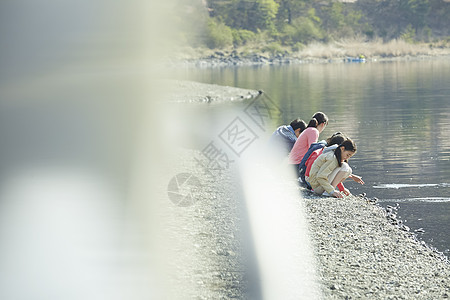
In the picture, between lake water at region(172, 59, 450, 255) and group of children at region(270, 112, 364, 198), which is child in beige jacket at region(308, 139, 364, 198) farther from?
lake water at region(172, 59, 450, 255)

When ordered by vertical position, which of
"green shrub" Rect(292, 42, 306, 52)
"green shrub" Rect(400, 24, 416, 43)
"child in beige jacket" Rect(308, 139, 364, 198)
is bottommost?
"green shrub" Rect(292, 42, 306, 52)

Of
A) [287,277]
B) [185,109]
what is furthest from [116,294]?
[185,109]

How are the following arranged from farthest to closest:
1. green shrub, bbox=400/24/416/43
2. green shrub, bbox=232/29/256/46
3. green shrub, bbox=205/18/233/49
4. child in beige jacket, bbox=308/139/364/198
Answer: green shrub, bbox=400/24/416/43 → green shrub, bbox=232/29/256/46 → green shrub, bbox=205/18/233/49 → child in beige jacket, bbox=308/139/364/198

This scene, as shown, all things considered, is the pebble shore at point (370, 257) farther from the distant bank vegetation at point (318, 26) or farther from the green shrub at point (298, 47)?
the green shrub at point (298, 47)

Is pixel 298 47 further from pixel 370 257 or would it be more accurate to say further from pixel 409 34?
pixel 370 257

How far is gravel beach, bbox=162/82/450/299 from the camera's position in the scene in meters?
6.70

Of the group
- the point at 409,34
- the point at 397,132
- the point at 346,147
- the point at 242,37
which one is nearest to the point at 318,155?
the point at 346,147

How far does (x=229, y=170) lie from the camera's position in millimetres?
12781

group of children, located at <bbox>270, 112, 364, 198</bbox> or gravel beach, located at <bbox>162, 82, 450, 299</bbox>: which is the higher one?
group of children, located at <bbox>270, 112, 364, 198</bbox>

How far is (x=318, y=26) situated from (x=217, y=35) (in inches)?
662

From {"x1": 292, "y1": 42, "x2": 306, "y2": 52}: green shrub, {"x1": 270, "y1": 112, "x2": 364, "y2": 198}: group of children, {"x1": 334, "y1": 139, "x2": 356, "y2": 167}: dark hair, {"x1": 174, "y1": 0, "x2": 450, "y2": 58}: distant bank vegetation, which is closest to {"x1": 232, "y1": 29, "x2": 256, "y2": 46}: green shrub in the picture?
{"x1": 174, "y1": 0, "x2": 450, "y2": 58}: distant bank vegetation

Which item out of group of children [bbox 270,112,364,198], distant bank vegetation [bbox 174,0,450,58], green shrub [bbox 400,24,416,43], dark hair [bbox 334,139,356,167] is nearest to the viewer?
dark hair [bbox 334,139,356,167]

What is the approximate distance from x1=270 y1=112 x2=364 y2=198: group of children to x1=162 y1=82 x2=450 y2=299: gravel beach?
0.26 m

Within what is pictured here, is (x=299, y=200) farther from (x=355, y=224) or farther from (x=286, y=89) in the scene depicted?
(x=286, y=89)
